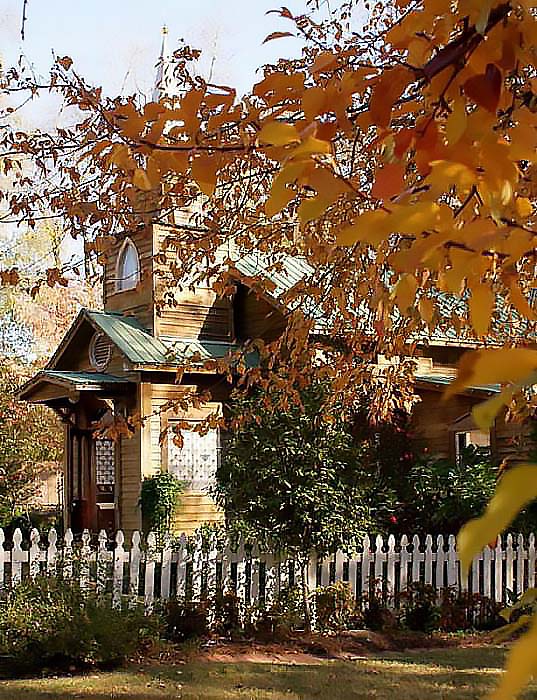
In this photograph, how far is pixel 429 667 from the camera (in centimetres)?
731

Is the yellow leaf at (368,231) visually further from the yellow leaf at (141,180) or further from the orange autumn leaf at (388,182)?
the yellow leaf at (141,180)

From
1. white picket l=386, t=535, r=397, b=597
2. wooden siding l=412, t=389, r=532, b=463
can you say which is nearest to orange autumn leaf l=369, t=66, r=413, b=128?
white picket l=386, t=535, r=397, b=597

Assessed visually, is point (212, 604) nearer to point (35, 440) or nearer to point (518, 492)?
point (518, 492)

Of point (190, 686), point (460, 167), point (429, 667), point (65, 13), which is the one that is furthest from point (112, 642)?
point (460, 167)

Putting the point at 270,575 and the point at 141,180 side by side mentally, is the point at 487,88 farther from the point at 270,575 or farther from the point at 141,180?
the point at 270,575

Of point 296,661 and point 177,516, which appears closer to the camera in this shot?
point 296,661

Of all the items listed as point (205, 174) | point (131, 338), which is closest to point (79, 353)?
point (131, 338)

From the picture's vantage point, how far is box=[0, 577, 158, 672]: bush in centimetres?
698

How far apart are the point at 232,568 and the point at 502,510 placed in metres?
8.57

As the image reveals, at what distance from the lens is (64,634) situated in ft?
22.9

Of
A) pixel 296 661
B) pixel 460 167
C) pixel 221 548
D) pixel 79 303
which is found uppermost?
pixel 79 303

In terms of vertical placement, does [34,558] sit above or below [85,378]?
below

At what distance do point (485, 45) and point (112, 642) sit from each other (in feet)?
21.0

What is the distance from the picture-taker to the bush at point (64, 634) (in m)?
6.98
